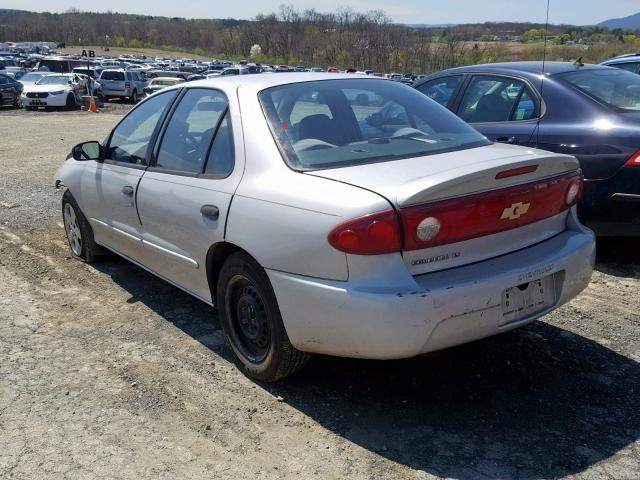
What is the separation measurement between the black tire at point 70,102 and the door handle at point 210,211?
26.2 meters

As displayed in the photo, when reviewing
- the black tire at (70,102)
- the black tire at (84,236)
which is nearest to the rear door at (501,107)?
the black tire at (84,236)

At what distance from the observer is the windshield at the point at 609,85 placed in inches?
209

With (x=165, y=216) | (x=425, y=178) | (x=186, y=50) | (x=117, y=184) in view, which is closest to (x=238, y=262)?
(x=165, y=216)

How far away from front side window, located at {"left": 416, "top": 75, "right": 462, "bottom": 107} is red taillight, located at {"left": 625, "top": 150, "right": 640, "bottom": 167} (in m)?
2.01

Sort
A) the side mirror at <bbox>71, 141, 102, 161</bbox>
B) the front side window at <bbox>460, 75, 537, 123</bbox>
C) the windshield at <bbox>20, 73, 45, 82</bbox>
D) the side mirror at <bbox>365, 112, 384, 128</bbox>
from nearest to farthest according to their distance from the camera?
the side mirror at <bbox>365, 112, 384, 128</bbox>
the side mirror at <bbox>71, 141, 102, 161</bbox>
the front side window at <bbox>460, 75, 537, 123</bbox>
the windshield at <bbox>20, 73, 45, 82</bbox>

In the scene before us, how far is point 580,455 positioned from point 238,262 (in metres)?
1.86

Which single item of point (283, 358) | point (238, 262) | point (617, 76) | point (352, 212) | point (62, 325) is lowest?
point (62, 325)

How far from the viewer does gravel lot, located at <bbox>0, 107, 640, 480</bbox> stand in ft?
9.11

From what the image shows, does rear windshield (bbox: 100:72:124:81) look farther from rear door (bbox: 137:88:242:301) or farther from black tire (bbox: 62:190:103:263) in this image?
rear door (bbox: 137:88:242:301)

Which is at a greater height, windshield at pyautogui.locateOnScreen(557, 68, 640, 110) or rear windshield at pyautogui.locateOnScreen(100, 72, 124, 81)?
windshield at pyautogui.locateOnScreen(557, 68, 640, 110)

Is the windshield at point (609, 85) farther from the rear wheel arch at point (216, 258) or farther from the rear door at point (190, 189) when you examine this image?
the rear wheel arch at point (216, 258)

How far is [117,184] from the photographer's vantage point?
14.8 feet

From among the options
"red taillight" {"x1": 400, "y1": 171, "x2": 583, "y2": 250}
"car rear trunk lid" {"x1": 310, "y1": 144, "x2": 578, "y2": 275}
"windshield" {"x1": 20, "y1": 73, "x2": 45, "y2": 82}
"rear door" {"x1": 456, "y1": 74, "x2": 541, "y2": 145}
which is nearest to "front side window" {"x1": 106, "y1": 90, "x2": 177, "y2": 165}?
"car rear trunk lid" {"x1": 310, "y1": 144, "x2": 578, "y2": 275}

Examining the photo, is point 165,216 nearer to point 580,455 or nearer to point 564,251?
point 564,251
